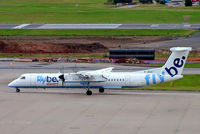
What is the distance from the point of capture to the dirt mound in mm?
91312

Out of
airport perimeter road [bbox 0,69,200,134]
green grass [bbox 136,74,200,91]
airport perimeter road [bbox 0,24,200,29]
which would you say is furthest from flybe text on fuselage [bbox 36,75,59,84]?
airport perimeter road [bbox 0,24,200,29]

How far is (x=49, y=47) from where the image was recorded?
303 feet

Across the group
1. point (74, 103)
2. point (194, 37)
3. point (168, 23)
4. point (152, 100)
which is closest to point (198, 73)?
point (152, 100)

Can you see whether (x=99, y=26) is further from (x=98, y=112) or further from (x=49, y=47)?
(x=98, y=112)

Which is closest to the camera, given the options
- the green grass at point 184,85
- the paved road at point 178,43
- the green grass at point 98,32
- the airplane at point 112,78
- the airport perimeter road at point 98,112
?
the airport perimeter road at point 98,112

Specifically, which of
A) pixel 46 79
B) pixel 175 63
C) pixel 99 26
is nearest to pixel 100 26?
pixel 99 26

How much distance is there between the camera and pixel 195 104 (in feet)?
157

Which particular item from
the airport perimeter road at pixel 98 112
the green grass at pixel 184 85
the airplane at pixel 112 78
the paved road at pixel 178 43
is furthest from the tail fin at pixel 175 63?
the paved road at pixel 178 43

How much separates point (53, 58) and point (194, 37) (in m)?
33.2

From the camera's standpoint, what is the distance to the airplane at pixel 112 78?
5162cm

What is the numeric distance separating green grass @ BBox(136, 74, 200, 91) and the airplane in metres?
5.87

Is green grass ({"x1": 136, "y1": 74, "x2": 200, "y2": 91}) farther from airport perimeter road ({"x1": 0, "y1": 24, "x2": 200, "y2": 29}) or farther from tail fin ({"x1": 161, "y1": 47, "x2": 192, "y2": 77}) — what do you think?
airport perimeter road ({"x1": 0, "y1": 24, "x2": 200, "y2": 29})

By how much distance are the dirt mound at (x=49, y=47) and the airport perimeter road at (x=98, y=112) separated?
111ft

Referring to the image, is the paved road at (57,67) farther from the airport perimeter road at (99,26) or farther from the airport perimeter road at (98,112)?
the airport perimeter road at (99,26)
